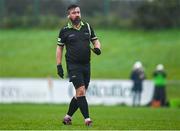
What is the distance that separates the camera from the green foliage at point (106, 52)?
45.3 m

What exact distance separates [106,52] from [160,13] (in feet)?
13.8

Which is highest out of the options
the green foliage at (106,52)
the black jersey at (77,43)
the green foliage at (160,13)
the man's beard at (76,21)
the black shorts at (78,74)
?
the green foliage at (160,13)

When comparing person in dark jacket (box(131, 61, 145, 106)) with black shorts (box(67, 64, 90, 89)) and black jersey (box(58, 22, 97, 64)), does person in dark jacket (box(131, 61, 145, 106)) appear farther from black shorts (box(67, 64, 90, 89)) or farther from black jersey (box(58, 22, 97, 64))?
black jersey (box(58, 22, 97, 64))

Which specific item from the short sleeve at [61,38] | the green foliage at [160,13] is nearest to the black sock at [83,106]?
the short sleeve at [61,38]

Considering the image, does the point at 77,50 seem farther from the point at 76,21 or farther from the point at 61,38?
the point at 76,21

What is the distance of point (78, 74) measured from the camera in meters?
15.4

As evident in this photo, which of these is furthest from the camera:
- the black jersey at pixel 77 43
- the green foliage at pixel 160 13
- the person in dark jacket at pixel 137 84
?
the green foliage at pixel 160 13

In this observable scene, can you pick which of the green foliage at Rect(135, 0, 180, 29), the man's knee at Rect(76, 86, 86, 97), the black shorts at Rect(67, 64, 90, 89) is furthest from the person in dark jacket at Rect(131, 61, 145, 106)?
the man's knee at Rect(76, 86, 86, 97)

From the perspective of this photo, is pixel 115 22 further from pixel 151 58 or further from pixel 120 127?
pixel 120 127

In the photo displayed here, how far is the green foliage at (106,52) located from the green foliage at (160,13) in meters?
0.94

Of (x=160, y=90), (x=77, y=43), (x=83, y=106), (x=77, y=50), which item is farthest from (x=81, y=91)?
(x=160, y=90)

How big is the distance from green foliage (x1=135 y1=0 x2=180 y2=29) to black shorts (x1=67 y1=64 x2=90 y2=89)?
33.5 meters

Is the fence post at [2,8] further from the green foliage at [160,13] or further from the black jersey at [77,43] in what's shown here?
the black jersey at [77,43]

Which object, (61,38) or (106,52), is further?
(106,52)
